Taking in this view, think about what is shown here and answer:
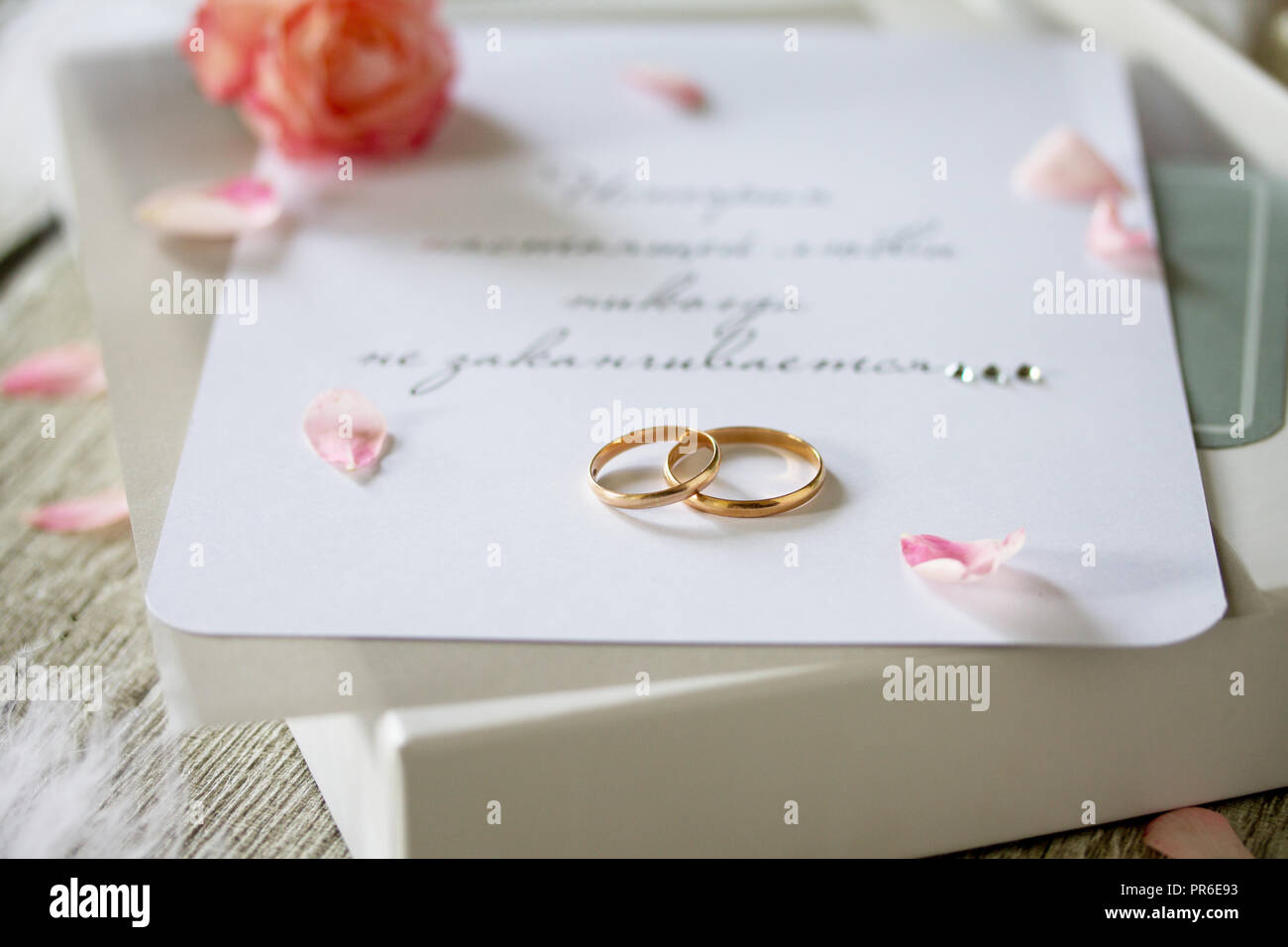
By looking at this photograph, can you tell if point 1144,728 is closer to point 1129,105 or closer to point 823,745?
point 823,745

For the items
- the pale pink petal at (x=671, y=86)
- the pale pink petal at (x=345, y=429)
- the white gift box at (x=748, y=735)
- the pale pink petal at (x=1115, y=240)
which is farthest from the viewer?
the pale pink petal at (x=671, y=86)

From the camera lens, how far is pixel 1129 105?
2.55 feet

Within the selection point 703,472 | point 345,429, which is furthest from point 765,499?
point 345,429

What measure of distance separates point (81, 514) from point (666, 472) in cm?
29

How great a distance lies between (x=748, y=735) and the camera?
0.42 meters

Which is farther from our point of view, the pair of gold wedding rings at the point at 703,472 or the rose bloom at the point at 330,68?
the rose bloom at the point at 330,68

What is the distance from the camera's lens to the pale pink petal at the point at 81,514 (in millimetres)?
574

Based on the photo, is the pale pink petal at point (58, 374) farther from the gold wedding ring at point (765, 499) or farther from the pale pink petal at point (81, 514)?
the gold wedding ring at point (765, 499)

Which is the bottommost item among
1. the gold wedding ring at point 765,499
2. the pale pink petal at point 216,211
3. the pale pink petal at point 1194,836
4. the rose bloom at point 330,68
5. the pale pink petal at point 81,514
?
the pale pink petal at point 1194,836

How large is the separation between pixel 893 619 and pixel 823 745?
0.05 metres

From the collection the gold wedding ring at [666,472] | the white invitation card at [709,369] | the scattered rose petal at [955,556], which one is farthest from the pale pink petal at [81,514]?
the scattered rose petal at [955,556]

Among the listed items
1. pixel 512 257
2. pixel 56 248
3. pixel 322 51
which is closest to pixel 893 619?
pixel 512 257

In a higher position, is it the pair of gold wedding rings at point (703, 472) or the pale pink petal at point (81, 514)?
the pair of gold wedding rings at point (703, 472)

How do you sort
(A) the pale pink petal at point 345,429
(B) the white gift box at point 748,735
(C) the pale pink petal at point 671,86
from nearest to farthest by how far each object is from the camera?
(B) the white gift box at point 748,735, (A) the pale pink petal at point 345,429, (C) the pale pink petal at point 671,86
